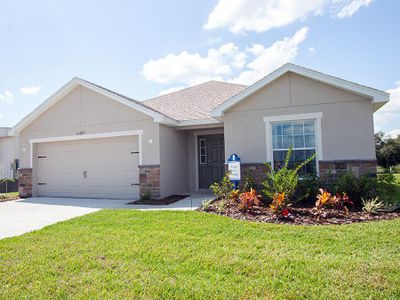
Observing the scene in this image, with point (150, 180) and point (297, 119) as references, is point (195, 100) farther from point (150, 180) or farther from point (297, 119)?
point (297, 119)

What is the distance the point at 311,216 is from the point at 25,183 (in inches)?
456

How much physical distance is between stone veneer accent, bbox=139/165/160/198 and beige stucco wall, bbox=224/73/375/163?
270 cm

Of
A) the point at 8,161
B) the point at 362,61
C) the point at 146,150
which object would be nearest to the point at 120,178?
the point at 146,150

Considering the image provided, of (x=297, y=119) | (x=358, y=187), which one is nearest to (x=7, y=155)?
(x=297, y=119)

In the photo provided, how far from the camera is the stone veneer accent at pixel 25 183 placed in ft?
37.9

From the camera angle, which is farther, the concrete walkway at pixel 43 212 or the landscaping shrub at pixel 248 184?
the landscaping shrub at pixel 248 184

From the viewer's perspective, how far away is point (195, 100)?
13789 millimetres

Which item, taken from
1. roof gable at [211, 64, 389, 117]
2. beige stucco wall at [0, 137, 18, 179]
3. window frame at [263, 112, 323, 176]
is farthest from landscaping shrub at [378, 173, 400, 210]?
beige stucco wall at [0, 137, 18, 179]

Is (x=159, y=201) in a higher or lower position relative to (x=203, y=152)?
lower

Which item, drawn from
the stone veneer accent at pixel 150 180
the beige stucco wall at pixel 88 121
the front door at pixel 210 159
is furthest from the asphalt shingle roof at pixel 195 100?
the stone veneer accent at pixel 150 180

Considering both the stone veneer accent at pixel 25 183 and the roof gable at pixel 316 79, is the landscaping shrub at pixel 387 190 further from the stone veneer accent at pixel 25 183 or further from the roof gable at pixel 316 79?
the stone veneer accent at pixel 25 183

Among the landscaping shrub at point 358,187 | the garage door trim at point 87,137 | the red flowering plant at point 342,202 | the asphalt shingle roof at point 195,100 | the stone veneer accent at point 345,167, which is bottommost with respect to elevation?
the red flowering plant at point 342,202

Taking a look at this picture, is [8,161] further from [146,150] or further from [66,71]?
[146,150]

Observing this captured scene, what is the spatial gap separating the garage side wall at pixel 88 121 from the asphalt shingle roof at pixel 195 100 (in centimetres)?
161
